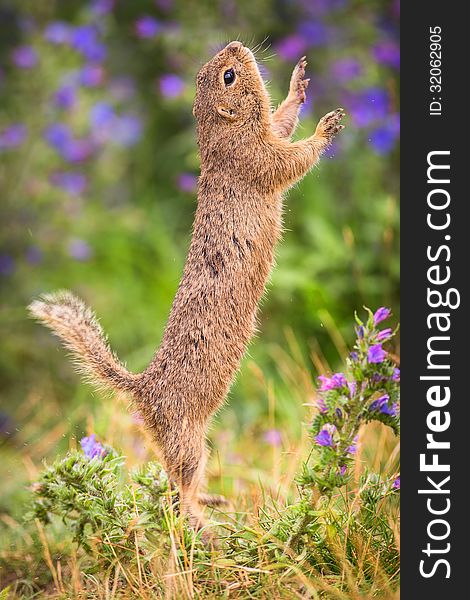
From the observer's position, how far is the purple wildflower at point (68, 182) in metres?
5.44

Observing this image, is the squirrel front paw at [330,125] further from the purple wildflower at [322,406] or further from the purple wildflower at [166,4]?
the purple wildflower at [166,4]

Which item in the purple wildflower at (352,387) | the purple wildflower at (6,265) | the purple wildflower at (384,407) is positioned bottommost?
the purple wildflower at (384,407)

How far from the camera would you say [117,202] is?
681 centimetres

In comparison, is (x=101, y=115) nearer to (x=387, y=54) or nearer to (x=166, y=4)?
(x=166, y=4)

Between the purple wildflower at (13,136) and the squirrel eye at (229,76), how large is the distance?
2740 mm

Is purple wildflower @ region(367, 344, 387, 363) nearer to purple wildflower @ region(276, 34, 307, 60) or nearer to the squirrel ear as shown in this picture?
the squirrel ear

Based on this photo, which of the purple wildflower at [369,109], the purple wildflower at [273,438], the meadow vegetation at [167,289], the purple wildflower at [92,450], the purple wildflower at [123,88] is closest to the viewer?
the meadow vegetation at [167,289]

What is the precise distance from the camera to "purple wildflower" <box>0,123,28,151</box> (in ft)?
17.1

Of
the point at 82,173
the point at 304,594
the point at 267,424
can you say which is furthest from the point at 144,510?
the point at 82,173

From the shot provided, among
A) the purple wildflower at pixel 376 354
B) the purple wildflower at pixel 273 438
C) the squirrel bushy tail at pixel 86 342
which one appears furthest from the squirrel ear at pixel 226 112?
the purple wildflower at pixel 273 438

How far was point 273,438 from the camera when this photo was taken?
370 centimetres

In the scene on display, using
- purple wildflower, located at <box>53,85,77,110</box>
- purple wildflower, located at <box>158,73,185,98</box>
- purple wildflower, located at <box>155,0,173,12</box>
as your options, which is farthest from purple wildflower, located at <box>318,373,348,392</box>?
purple wildflower, located at <box>155,0,173,12</box>

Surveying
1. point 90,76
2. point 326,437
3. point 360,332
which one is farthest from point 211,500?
point 90,76

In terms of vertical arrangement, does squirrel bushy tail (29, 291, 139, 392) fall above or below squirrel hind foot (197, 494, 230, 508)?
above
